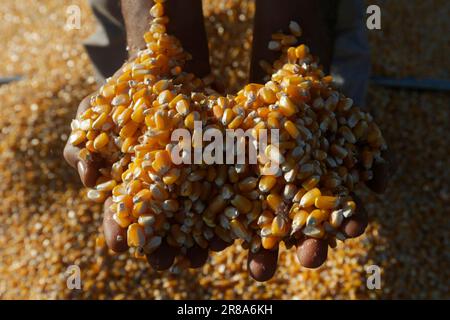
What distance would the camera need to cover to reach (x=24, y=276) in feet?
7.30

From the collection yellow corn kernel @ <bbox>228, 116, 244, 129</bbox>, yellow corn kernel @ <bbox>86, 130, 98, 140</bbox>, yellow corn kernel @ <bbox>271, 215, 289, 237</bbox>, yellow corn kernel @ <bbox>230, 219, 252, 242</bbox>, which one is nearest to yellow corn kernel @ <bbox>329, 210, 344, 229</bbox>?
yellow corn kernel @ <bbox>271, 215, 289, 237</bbox>

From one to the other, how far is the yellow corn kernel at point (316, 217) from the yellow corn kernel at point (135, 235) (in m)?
0.41

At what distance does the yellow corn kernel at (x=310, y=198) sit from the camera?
142 centimetres

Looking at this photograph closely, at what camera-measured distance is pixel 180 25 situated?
5.81 feet

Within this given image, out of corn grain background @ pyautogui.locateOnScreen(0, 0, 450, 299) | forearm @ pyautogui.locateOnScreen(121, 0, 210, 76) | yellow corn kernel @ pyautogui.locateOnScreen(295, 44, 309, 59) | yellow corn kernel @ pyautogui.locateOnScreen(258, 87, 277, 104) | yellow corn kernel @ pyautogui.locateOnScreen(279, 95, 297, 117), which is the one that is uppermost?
forearm @ pyautogui.locateOnScreen(121, 0, 210, 76)

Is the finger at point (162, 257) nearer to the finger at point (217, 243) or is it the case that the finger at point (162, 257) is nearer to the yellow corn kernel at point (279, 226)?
the finger at point (217, 243)

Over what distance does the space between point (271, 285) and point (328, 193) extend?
2.65 feet

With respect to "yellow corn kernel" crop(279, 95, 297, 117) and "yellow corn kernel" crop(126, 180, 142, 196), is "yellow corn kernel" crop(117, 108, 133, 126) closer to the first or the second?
"yellow corn kernel" crop(126, 180, 142, 196)

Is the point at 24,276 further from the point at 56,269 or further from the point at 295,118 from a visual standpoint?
the point at 295,118

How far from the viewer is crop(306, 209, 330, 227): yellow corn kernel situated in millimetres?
1414

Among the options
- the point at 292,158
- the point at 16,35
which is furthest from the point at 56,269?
the point at 16,35

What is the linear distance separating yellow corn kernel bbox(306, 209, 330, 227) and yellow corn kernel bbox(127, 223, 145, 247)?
0.41m

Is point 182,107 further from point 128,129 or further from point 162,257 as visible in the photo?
point 162,257
